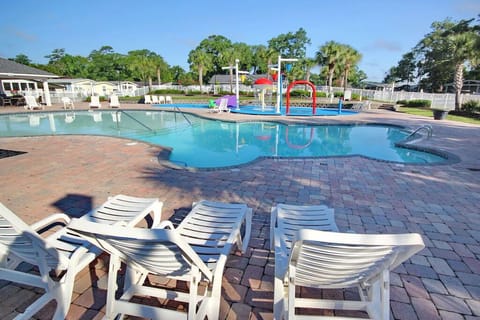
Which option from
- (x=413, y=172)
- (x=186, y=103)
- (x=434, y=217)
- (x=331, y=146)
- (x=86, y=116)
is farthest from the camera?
(x=186, y=103)

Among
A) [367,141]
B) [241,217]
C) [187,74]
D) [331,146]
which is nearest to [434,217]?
[241,217]

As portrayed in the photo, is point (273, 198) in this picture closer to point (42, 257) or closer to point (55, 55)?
point (42, 257)

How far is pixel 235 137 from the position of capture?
39.1 ft

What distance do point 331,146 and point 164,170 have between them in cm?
728

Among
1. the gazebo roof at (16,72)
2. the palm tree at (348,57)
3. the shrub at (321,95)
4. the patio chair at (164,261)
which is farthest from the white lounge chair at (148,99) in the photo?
the patio chair at (164,261)

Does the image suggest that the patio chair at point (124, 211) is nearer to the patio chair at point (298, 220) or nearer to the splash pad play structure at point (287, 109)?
the patio chair at point (298, 220)

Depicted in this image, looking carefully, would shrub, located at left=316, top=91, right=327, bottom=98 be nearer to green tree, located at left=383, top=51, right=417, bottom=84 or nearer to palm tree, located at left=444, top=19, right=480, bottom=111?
palm tree, located at left=444, top=19, right=480, bottom=111

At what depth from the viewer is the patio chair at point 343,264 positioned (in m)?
1.23

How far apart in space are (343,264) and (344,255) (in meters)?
0.11

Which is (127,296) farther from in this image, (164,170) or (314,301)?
(164,170)

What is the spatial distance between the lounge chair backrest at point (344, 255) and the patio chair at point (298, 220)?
2.32ft

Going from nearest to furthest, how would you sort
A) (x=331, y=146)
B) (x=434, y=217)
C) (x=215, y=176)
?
(x=434, y=217) < (x=215, y=176) < (x=331, y=146)

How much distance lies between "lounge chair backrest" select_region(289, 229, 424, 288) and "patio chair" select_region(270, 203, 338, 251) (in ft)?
2.32

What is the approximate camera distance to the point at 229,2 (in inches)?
811
